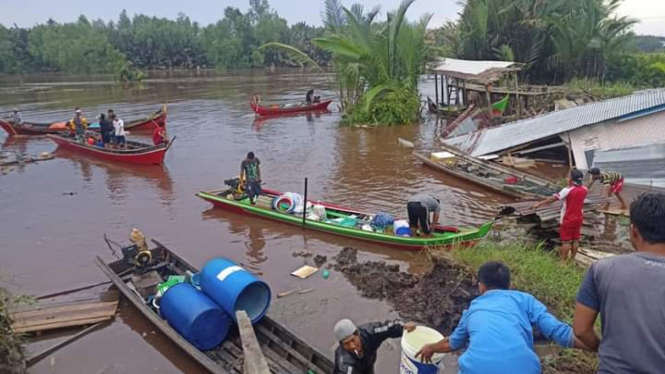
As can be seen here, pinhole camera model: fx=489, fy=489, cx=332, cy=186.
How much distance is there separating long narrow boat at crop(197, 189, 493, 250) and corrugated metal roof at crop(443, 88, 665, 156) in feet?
20.1

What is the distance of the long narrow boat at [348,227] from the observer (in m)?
8.40

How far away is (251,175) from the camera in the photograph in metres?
11.1

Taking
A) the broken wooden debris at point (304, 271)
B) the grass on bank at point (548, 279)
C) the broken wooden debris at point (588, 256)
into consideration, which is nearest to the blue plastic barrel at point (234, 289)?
the broken wooden debris at point (304, 271)

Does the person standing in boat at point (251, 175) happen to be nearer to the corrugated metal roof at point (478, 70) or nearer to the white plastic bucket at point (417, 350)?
the white plastic bucket at point (417, 350)

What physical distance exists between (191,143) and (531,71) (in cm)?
1944

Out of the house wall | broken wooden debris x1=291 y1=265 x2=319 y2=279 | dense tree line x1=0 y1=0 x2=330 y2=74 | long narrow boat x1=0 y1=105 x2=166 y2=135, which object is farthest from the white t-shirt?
dense tree line x1=0 y1=0 x2=330 y2=74

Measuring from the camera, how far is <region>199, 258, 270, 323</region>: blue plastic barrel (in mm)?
5852

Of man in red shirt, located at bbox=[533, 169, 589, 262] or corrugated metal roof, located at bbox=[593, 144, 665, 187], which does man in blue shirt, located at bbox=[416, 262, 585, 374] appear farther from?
corrugated metal roof, located at bbox=[593, 144, 665, 187]

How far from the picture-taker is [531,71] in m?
28.0

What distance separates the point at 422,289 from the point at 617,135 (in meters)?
8.81

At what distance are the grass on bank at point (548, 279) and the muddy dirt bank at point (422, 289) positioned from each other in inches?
11.9

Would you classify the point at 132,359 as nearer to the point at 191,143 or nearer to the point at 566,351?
the point at 566,351

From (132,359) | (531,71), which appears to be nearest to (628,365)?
(132,359)

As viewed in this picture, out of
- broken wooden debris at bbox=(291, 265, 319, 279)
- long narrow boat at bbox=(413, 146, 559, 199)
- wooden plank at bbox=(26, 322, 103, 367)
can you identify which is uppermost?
long narrow boat at bbox=(413, 146, 559, 199)
